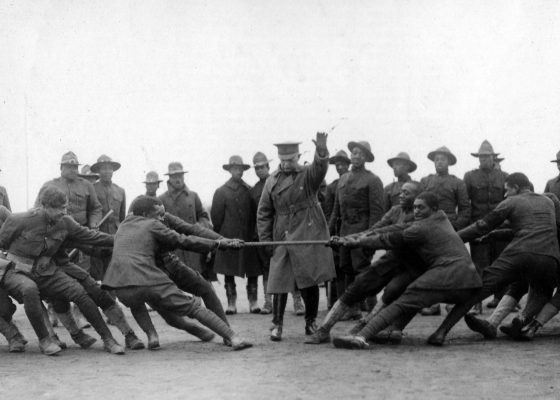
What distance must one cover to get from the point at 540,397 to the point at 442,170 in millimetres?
5825

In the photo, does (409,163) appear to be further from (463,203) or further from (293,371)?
(293,371)

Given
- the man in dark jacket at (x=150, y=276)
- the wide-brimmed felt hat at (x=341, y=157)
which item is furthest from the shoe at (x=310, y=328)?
the wide-brimmed felt hat at (x=341, y=157)

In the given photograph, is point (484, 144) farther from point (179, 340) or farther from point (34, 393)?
point (34, 393)

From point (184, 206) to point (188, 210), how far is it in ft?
0.31

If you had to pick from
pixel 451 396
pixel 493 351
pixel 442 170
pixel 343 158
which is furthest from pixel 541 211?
pixel 343 158

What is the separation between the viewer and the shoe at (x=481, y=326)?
782cm

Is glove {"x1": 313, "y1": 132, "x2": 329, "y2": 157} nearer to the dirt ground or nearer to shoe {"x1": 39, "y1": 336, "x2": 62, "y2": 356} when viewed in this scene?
the dirt ground

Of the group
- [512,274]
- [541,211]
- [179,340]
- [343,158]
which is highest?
[343,158]

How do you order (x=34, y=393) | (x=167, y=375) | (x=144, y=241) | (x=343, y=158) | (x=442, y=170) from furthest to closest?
(x=343, y=158) → (x=442, y=170) → (x=144, y=241) → (x=167, y=375) → (x=34, y=393)

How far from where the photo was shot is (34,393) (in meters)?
5.60

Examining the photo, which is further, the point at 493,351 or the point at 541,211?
the point at 541,211

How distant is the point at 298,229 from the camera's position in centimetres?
825

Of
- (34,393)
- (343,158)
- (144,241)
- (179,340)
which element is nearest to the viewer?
(34,393)

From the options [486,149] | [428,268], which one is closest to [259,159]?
[486,149]
